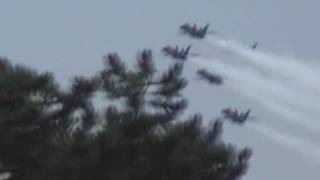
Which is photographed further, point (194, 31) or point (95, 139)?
point (194, 31)

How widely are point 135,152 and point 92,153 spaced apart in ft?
0.89

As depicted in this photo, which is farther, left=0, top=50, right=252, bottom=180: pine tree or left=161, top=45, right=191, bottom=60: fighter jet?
left=161, top=45, right=191, bottom=60: fighter jet

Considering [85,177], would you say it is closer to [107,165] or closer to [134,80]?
[107,165]

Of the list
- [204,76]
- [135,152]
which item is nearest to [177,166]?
[135,152]

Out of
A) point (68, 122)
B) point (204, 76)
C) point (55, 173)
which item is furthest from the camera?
point (204, 76)

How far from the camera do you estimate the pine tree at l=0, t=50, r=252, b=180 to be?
266 inches

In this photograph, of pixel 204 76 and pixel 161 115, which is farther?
pixel 204 76

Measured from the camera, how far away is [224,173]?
276 inches

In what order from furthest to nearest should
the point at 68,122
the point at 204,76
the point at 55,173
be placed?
the point at 204,76 → the point at 68,122 → the point at 55,173

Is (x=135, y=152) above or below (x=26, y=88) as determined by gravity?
below

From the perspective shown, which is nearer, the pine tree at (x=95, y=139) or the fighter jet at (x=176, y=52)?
the pine tree at (x=95, y=139)

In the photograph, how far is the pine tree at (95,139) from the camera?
6746 millimetres

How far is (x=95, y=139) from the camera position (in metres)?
6.81

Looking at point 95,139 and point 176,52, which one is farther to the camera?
point 176,52
